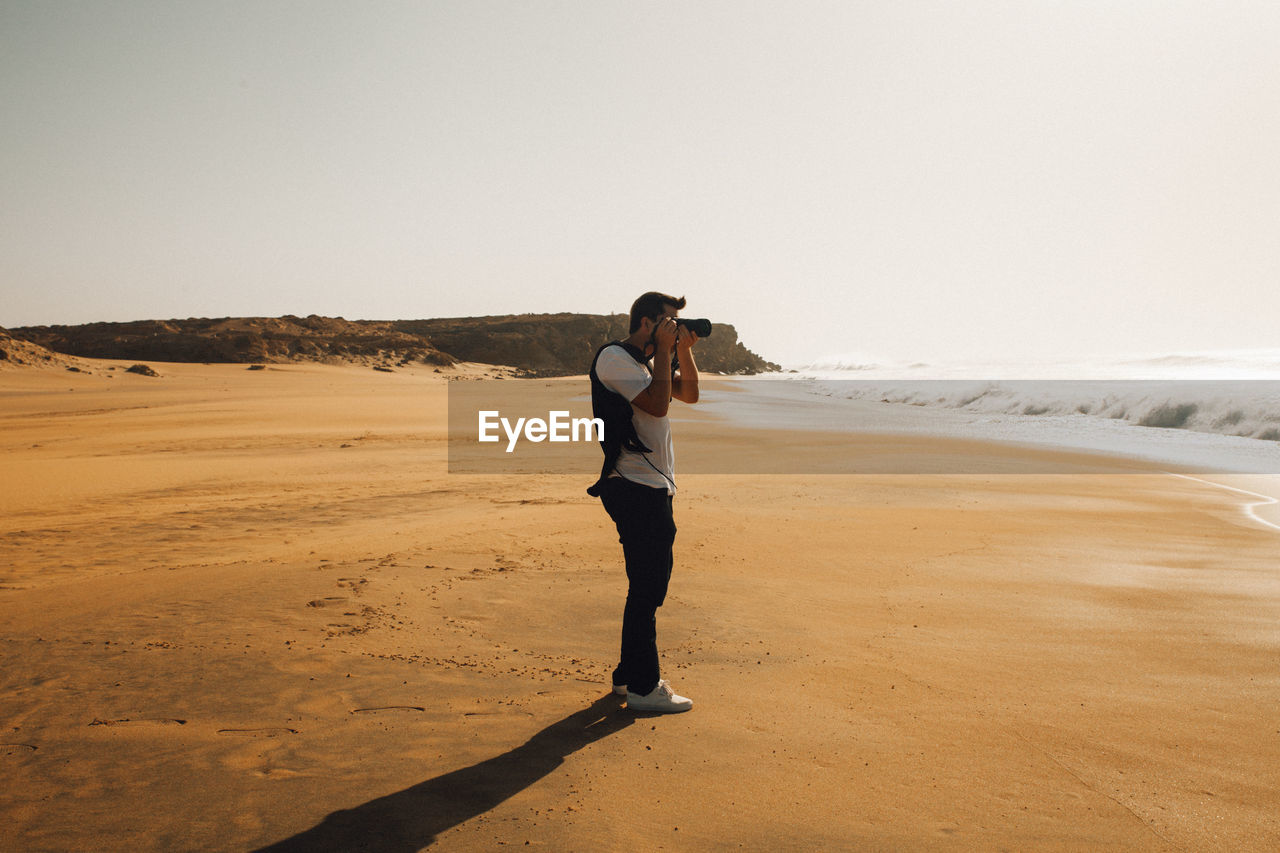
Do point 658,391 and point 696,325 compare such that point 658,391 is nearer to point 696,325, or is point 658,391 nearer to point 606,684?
point 696,325

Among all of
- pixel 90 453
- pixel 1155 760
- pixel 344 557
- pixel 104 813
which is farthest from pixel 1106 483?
pixel 90 453

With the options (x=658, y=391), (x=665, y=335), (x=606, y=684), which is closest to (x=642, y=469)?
(x=658, y=391)

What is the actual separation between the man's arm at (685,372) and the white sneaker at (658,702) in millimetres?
1461

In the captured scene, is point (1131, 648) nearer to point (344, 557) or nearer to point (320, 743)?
point (320, 743)

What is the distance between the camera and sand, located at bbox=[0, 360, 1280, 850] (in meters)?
2.95

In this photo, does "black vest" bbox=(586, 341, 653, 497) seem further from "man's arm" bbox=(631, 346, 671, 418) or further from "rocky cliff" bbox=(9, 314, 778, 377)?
"rocky cliff" bbox=(9, 314, 778, 377)

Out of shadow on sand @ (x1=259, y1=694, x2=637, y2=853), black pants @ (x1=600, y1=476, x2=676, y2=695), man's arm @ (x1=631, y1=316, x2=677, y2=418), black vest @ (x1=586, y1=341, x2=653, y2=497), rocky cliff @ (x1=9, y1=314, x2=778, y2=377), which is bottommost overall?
shadow on sand @ (x1=259, y1=694, x2=637, y2=853)

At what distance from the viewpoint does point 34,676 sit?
410 cm

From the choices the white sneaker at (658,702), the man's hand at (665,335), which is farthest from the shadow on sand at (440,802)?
the man's hand at (665,335)

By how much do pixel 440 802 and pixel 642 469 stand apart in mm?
1664

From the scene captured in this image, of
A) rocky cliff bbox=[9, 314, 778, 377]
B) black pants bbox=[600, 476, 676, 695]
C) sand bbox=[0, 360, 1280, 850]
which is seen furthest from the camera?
rocky cliff bbox=[9, 314, 778, 377]

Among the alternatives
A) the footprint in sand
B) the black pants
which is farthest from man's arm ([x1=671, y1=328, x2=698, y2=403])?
the footprint in sand

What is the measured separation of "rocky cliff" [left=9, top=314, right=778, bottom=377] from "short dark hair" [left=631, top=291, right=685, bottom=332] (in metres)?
55.8

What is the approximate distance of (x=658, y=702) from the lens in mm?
3926
